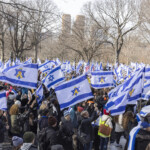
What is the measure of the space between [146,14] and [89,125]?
2398 cm

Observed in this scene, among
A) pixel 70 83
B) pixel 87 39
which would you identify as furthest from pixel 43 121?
pixel 87 39

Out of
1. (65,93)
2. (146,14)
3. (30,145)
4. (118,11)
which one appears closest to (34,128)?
(65,93)

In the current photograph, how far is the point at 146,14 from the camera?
85.1ft

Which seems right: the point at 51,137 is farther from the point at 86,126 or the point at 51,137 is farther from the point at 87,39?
the point at 87,39

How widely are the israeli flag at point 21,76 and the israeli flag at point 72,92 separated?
4.29 ft

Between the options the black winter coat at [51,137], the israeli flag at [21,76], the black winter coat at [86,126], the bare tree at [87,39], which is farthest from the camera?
the bare tree at [87,39]

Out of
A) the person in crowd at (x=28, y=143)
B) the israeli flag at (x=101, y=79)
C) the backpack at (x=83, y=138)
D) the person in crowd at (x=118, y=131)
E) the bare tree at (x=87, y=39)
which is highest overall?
the bare tree at (x=87, y=39)

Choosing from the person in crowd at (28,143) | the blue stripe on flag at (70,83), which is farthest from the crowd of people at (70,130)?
the blue stripe on flag at (70,83)

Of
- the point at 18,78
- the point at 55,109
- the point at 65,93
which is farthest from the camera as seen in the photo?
the point at 55,109

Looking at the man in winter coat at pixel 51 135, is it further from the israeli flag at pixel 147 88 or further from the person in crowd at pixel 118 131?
the israeli flag at pixel 147 88

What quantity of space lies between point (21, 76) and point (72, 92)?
1.98m

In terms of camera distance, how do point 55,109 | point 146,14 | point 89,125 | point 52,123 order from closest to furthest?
point 52,123 → point 89,125 → point 55,109 → point 146,14

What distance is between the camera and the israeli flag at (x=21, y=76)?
6859 mm

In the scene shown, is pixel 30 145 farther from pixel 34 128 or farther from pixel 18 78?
pixel 18 78
